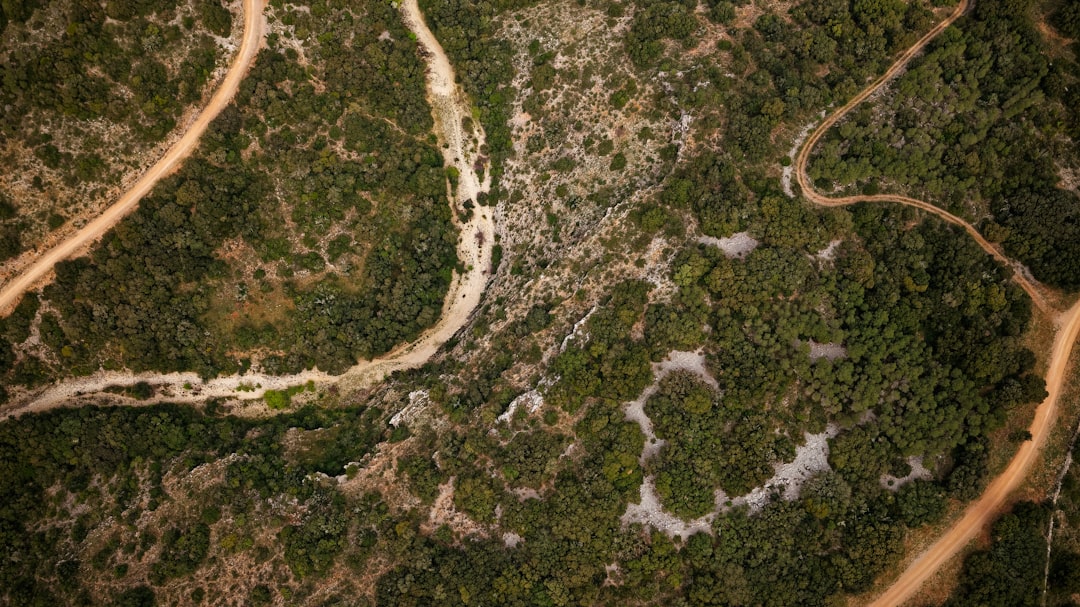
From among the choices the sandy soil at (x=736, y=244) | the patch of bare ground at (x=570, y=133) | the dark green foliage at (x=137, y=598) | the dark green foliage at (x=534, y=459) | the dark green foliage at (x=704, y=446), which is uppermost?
the patch of bare ground at (x=570, y=133)

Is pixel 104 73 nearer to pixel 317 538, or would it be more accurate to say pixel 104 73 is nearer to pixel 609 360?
pixel 317 538

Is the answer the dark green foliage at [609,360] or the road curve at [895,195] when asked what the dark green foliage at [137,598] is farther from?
the road curve at [895,195]

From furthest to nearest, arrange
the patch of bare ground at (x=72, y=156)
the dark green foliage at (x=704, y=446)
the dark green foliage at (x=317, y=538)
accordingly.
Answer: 1. the patch of bare ground at (x=72, y=156)
2. the dark green foliage at (x=317, y=538)
3. the dark green foliage at (x=704, y=446)

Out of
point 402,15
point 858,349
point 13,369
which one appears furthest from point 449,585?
point 402,15

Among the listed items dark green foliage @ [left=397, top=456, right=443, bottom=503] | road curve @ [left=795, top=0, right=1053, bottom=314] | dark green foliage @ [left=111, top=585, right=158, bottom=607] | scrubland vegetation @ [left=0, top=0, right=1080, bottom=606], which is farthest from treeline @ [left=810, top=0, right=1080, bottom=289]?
dark green foliage @ [left=111, top=585, right=158, bottom=607]

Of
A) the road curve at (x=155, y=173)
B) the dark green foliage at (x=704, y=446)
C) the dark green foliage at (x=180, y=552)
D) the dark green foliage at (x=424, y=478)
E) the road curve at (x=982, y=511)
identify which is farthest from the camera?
the road curve at (x=155, y=173)

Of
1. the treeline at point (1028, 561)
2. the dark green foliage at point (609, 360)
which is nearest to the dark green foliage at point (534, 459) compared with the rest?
the dark green foliage at point (609, 360)
